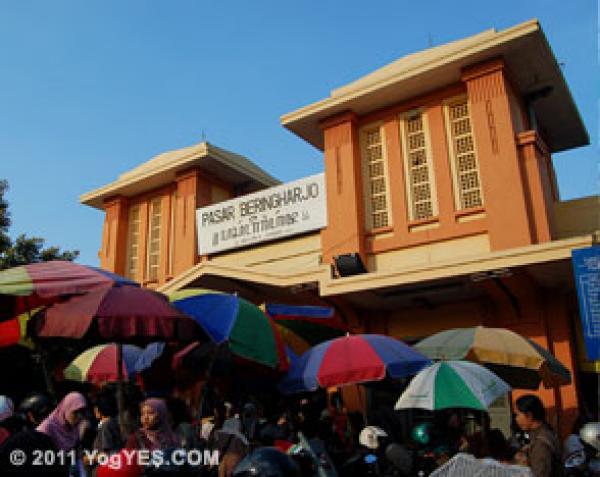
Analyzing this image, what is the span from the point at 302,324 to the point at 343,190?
6041mm

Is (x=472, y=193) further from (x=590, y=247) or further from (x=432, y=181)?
(x=590, y=247)

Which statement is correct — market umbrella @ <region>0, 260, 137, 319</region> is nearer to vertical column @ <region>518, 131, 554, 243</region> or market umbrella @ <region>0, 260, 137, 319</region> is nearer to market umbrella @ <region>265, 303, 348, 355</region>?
market umbrella @ <region>265, 303, 348, 355</region>

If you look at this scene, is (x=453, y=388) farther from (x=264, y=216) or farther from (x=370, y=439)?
(x=264, y=216)

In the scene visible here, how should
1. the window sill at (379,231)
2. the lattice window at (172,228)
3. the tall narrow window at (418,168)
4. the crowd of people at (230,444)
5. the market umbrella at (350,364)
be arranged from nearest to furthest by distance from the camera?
the crowd of people at (230,444) < the market umbrella at (350,364) < the tall narrow window at (418,168) < the window sill at (379,231) < the lattice window at (172,228)

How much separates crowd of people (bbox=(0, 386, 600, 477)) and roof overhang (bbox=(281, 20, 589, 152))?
7974mm

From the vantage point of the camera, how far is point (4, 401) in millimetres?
5637

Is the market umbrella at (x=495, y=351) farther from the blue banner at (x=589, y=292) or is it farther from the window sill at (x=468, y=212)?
the window sill at (x=468, y=212)

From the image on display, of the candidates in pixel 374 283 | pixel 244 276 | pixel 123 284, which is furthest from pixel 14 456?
pixel 244 276

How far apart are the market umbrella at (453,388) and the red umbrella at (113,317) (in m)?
2.46

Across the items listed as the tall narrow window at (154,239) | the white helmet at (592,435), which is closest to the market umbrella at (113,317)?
the white helmet at (592,435)

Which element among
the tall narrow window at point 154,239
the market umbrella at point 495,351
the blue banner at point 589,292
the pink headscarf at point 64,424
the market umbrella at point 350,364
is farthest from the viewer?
the tall narrow window at point 154,239

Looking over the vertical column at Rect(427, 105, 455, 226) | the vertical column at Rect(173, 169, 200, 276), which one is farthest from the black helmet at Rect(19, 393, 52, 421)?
the vertical column at Rect(173, 169, 200, 276)

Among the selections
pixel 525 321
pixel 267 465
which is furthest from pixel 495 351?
pixel 267 465

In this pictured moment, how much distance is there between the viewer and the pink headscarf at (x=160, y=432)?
12.8 feet
